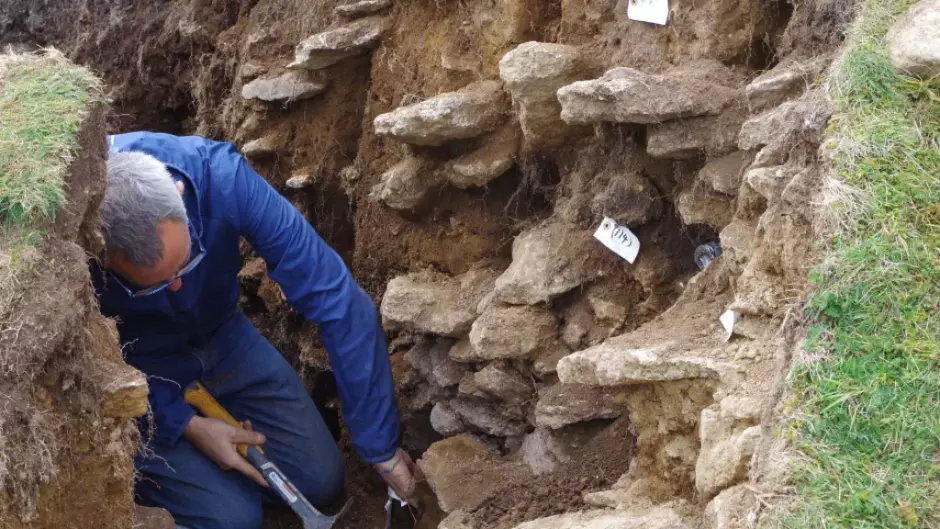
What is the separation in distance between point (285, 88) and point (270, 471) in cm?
197

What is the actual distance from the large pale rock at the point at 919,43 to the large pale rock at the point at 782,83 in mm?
297

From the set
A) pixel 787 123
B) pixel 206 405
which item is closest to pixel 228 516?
pixel 206 405

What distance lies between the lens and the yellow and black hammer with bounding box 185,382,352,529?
3.92m

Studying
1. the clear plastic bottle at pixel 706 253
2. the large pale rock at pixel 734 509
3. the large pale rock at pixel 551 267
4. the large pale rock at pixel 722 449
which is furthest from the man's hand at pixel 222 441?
the large pale rock at pixel 734 509

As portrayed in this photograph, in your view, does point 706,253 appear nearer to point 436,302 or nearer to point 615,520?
point 615,520

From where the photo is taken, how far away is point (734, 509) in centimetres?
221

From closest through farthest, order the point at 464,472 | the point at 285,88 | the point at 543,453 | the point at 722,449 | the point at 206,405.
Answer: the point at 722,449, the point at 543,453, the point at 464,472, the point at 206,405, the point at 285,88

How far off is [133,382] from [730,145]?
80.5 inches

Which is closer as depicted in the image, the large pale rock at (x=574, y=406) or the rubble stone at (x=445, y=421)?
the large pale rock at (x=574, y=406)

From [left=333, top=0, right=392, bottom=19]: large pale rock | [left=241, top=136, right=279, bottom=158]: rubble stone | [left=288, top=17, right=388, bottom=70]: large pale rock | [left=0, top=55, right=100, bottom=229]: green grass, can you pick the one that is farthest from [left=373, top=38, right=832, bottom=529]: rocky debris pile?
[left=0, top=55, right=100, bottom=229]: green grass

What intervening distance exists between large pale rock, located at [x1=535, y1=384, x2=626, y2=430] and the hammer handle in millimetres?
1328

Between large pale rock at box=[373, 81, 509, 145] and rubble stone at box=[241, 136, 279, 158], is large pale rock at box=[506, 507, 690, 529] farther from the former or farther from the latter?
rubble stone at box=[241, 136, 279, 158]

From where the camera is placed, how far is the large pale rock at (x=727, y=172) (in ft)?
10.1

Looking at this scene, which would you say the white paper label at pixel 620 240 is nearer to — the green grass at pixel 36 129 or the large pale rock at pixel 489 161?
the large pale rock at pixel 489 161
